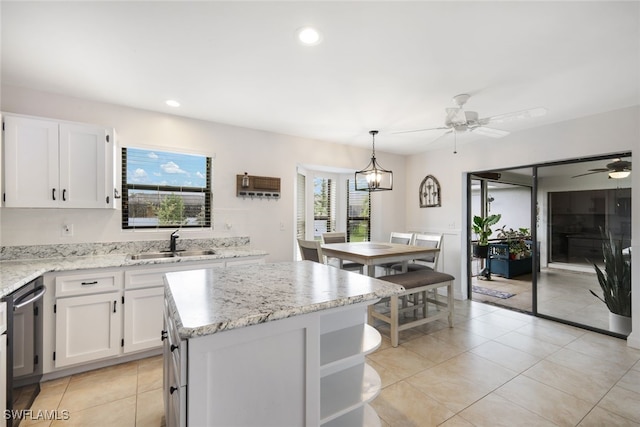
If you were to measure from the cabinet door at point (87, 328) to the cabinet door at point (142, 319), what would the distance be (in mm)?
66

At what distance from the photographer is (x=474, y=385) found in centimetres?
227

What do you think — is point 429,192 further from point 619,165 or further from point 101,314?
point 101,314

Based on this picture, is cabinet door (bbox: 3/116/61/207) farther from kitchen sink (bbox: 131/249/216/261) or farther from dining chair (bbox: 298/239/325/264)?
dining chair (bbox: 298/239/325/264)

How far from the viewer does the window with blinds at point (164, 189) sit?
10.3 ft

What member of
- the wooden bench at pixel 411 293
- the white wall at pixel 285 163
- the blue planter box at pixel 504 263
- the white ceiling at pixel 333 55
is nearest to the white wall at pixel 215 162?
the white wall at pixel 285 163

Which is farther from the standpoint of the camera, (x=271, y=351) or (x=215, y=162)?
(x=215, y=162)

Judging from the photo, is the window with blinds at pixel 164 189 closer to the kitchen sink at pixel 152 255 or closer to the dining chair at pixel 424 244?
the kitchen sink at pixel 152 255

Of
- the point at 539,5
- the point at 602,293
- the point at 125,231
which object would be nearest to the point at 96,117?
the point at 125,231

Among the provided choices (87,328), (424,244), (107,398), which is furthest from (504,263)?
(87,328)

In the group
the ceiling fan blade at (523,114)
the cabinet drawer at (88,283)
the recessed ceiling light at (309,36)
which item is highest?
the recessed ceiling light at (309,36)

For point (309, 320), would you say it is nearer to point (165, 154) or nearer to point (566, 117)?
point (165, 154)

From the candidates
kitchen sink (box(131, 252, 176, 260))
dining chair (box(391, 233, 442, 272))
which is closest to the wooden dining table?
dining chair (box(391, 233, 442, 272))

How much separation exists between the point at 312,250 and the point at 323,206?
6.07ft

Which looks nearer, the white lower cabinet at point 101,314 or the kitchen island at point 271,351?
the kitchen island at point 271,351
